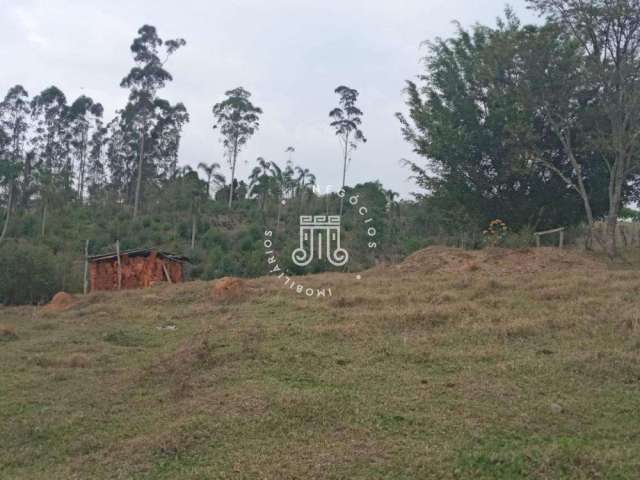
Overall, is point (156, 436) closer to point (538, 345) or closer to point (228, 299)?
point (538, 345)

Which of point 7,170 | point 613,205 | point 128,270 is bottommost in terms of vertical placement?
point 128,270

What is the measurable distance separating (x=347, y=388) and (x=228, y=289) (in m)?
7.41

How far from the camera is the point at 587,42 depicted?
15070 mm

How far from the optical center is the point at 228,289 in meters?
13.5

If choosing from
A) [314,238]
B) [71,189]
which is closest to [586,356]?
[314,238]

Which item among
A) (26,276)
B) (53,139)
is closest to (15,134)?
(53,139)

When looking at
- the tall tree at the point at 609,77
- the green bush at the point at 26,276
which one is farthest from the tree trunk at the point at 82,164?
the tall tree at the point at 609,77

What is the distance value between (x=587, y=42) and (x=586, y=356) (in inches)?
409

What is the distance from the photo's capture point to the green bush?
17.7 meters

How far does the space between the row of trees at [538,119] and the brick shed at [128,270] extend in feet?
25.2

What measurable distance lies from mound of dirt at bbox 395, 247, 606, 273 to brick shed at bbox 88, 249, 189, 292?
268 inches

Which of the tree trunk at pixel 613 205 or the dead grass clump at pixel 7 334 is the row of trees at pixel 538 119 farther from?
the dead grass clump at pixel 7 334

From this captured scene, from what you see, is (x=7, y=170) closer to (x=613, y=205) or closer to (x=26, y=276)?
(x=26, y=276)

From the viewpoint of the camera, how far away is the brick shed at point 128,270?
58.5ft
